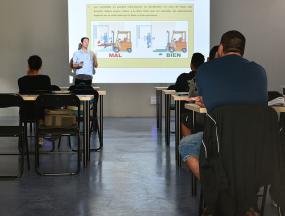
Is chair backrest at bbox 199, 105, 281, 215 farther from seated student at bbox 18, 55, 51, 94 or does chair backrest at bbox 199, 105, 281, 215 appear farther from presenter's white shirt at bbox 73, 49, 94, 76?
presenter's white shirt at bbox 73, 49, 94, 76

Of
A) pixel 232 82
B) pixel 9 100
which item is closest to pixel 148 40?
pixel 9 100

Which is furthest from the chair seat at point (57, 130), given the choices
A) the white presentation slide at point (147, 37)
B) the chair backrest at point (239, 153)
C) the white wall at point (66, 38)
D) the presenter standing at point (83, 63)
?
the white wall at point (66, 38)

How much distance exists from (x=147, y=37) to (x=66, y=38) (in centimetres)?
159

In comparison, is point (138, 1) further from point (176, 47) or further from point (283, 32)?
point (283, 32)

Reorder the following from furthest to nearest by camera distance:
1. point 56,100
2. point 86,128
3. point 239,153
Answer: point 86,128 → point 56,100 → point 239,153

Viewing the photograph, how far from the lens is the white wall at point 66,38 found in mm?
9859

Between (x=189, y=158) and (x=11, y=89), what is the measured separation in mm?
7688

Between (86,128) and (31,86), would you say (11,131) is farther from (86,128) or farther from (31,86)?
(31,86)

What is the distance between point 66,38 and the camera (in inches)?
392

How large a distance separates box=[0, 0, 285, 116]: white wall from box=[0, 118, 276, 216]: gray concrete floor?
408 cm

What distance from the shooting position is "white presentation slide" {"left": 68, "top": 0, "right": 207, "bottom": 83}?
379 inches

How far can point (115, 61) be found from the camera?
966 cm

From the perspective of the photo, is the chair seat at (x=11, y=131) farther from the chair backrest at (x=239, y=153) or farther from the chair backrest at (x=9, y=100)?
the chair backrest at (x=239, y=153)

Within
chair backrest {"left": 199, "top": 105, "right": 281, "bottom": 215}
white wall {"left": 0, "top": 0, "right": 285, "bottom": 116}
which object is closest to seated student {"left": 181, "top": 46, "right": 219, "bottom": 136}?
chair backrest {"left": 199, "top": 105, "right": 281, "bottom": 215}
